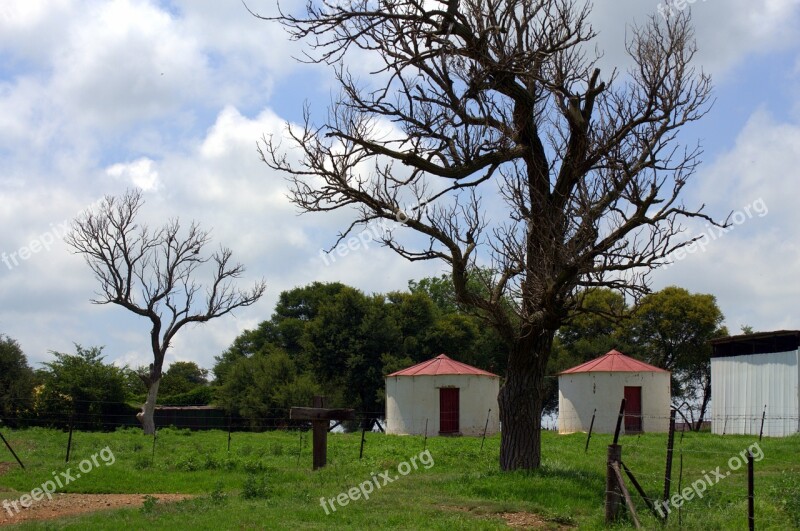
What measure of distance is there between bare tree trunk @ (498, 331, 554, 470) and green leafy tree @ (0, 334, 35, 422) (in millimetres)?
27304

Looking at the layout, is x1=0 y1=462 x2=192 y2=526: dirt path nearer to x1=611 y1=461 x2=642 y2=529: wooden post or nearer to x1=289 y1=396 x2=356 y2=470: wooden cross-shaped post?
x1=289 y1=396 x2=356 y2=470: wooden cross-shaped post

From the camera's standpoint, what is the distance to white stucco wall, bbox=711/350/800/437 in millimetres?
32125

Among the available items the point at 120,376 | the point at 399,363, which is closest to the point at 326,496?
the point at 120,376

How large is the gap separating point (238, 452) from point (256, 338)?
4103 centimetres

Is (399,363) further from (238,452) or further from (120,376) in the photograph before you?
(238,452)

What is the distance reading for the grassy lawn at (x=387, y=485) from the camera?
1154 centimetres

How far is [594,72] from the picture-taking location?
14.4 meters

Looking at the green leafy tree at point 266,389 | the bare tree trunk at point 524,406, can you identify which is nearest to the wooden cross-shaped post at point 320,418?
the bare tree trunk at point 524,406

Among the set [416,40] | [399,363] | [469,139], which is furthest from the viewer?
[399,363]

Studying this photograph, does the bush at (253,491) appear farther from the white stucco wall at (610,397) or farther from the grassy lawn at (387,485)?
the white stucco wall at (610,397)

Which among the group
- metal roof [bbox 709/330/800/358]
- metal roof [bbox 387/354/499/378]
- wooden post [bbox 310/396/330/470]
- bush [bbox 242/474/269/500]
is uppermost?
metal roof [bbox 709/330/800/358]

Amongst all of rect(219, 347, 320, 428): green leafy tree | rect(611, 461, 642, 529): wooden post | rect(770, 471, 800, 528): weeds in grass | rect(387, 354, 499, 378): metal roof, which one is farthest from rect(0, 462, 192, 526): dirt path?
rect(219, 347, 320, 428): green leafy tree

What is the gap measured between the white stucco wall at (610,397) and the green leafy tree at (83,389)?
20.1 metres

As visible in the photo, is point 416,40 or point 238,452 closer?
point 416,40
